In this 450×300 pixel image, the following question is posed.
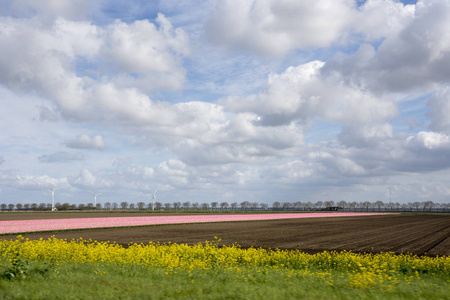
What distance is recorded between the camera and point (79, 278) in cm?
1298

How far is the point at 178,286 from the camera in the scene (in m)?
11.7

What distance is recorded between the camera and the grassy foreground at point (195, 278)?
34.9 ft

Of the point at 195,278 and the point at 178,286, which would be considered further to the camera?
the point at 195,278

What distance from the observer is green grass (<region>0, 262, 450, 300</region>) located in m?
10.4

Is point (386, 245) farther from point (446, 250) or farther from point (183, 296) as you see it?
point (183, 296)

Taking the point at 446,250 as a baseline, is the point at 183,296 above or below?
above

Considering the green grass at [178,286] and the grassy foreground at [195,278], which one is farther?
the grassy foreground at [195,278]

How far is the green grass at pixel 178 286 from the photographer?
10.4 meters

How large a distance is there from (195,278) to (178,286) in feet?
6.72

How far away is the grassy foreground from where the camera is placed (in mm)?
10633

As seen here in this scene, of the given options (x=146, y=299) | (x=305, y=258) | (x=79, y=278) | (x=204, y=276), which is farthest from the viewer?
(x=305, y=258)

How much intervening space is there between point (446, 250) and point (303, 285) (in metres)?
24.6

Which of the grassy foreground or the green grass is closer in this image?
the green grass

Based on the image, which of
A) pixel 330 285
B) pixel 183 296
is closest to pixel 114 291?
pixel 183 296
